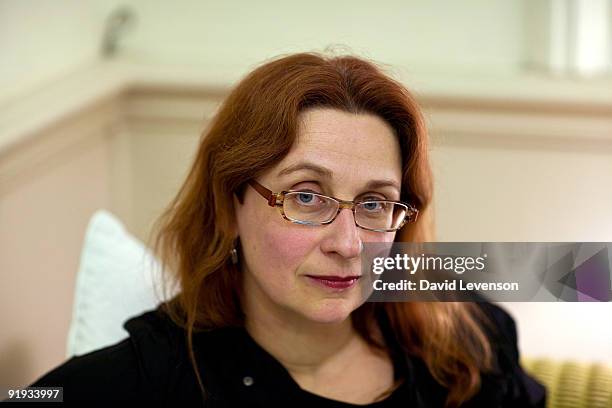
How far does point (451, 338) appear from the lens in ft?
4.84

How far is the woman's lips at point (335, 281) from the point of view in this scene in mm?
1131

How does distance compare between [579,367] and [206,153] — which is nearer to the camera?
[206,153]

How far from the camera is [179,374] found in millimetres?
1312

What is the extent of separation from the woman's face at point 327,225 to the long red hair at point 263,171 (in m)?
0.02

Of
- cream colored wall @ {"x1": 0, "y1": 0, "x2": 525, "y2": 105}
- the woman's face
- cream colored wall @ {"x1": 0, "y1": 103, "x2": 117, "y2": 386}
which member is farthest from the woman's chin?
cream colored wall @ {"x1": 0, "y1": 0, "x2": 525, "y2": 105}

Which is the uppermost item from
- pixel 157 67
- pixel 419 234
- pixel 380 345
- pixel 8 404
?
pixel 157 67

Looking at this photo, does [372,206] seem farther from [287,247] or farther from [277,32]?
[277,32]

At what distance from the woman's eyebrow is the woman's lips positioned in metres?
0.12

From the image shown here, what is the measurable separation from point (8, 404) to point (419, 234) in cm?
62

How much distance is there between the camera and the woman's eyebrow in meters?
1.14

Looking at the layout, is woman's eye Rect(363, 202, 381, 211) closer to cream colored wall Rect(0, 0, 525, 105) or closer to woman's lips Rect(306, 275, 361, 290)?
woman's lips Rect(306, 275, 361, 290)

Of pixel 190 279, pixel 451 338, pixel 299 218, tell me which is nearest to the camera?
pixel 299 218

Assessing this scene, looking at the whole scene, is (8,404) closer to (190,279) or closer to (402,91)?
(190,279)

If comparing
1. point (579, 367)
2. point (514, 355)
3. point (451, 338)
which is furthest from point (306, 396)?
point (579, 367)
